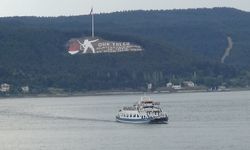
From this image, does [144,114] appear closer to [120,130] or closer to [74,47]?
[120,130]

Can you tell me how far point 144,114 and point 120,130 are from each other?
7.42 m

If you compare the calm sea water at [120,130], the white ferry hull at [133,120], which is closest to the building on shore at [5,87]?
the calm sea water at [120,130]

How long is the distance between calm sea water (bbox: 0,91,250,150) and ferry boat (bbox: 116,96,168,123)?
89 cm

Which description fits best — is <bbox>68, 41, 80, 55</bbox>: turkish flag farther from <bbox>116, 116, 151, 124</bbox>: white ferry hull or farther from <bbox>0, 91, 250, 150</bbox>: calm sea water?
<bbox>116, 116, 151, 124</bbox>: white ferry hull

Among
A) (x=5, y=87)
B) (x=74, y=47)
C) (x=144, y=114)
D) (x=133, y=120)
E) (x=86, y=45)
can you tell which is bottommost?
(x=5, y=87)

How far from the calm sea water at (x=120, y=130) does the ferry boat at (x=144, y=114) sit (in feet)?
2.92

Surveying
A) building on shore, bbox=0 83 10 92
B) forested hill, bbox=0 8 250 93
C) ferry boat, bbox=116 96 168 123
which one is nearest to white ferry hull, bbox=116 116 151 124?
ferry boat, bbox=116 96 168 123

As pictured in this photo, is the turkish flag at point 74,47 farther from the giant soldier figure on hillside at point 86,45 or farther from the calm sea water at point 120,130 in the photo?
the calm sea water at point 120,130

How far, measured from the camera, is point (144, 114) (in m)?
97.6

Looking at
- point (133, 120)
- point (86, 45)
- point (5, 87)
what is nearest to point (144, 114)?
point (133, 120)

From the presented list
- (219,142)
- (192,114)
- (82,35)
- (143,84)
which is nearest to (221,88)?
(143,84)

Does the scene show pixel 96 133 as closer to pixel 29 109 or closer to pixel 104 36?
pixel 29 109

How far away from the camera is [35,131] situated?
9194cm

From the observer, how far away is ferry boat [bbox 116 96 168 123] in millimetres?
96250
